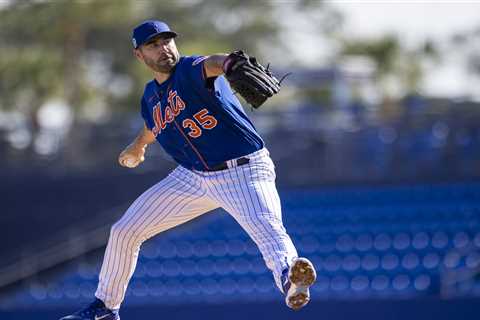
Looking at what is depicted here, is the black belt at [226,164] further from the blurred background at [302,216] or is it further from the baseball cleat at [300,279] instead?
the blurred background at [302,216]

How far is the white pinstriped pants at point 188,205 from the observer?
5449mm

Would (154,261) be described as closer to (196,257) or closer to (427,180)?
(196,257)

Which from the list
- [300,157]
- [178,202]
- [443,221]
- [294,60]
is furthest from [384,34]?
[178,202]

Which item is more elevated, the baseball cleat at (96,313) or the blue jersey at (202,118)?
the blue jersey at (202,118)

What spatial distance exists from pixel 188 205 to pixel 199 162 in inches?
10.9

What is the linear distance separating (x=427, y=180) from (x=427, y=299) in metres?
4.23

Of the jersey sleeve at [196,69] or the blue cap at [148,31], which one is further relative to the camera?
the blue cap at [148,31]

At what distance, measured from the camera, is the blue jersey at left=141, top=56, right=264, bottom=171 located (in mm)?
5477

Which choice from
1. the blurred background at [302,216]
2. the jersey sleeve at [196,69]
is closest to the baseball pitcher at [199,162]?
the jersey sleeve at [196,69]

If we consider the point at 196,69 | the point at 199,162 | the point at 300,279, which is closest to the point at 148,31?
the point at 196,69

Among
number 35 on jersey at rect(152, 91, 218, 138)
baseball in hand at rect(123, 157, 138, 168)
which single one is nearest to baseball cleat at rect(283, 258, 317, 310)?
number 35 on jersey at rect(152, 91, 218, 138)

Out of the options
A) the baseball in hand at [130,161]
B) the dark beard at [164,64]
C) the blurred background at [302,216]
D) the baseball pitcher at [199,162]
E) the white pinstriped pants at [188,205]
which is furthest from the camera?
the blurred background at [302,216]

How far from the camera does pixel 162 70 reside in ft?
18.4

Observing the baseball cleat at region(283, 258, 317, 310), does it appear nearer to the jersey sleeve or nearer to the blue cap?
the jersey sleeve
